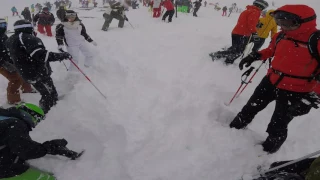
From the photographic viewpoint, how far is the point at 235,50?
6.54m

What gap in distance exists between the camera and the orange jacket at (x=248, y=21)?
5.97 meters

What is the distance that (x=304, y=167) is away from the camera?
2619 millimetres

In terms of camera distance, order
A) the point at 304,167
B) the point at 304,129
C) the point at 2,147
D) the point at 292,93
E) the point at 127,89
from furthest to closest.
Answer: the point at 127,89
the point at 304,129
the point at 292,93
the point at 2,147
the point at 304,167

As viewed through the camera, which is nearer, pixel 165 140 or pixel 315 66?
pixel 315 66

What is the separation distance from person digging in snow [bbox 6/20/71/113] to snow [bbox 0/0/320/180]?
1.64ft

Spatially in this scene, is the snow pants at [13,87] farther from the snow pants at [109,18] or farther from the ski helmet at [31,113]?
the snow pants at [109,18]

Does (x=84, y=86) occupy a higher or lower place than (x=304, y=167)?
lower

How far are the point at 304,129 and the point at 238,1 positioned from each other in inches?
1593

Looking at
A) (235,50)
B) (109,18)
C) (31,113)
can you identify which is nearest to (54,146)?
(31,113)

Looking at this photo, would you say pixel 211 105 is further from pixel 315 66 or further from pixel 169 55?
pixel 169 55

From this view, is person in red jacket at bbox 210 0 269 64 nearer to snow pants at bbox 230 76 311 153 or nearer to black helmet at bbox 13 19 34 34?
snow pants at bbox 230 76 311 153

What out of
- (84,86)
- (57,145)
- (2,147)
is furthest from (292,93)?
(84,86)

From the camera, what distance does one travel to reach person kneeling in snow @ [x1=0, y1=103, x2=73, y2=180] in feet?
8.98

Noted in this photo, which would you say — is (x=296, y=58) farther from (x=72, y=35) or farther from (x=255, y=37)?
(x=72, y=35)
